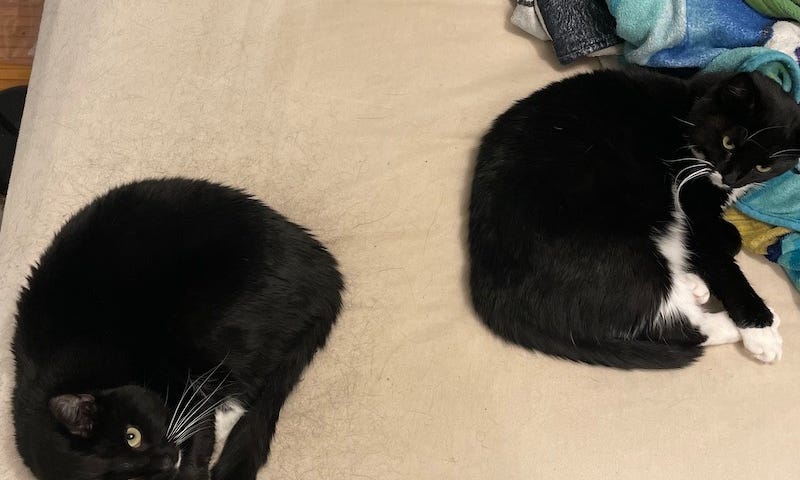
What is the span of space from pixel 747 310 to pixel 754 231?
0.66 feet

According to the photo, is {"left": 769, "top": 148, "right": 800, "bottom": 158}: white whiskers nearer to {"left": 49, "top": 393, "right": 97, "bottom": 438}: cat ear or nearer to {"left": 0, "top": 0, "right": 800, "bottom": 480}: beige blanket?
{"left": 0, "top": 0, "right": 800, "bottom": 480}: beige blanket

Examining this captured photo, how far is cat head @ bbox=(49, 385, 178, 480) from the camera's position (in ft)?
3.11

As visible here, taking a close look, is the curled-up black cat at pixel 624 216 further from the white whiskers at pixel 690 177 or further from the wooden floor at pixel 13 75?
the wooden floor at pixel 13 75

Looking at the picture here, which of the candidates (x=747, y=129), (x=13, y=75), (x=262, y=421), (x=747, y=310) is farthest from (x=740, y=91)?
(x=13, y=75)

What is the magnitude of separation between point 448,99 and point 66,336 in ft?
3.04

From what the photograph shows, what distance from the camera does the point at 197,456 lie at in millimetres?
1136

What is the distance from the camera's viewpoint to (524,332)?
1.14 meters

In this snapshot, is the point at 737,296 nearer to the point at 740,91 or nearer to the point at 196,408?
the point at 740,91

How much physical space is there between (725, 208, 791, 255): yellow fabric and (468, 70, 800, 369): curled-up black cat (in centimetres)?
5

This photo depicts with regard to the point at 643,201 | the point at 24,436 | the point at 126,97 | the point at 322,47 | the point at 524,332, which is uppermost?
the point at 643,201

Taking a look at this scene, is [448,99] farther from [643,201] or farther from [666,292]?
[666,292]

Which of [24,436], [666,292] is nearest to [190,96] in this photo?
[24,436]

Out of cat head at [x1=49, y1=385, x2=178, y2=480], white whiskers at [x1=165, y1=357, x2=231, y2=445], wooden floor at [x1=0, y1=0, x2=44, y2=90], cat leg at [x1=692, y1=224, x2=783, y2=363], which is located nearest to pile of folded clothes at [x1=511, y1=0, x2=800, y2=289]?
cat leg at [x1=692, y1=224, x2=783, y2=363]

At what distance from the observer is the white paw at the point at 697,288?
119 cm
